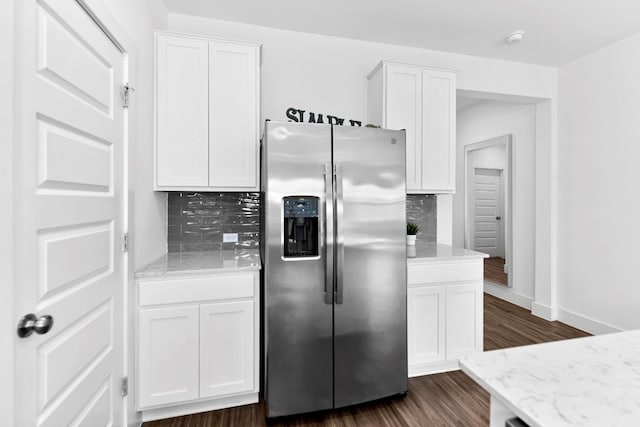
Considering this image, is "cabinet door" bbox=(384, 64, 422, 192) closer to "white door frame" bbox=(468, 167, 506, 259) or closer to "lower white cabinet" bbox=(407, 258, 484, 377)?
"lower white cabinet" bbox=(407, 258, 484, 377)

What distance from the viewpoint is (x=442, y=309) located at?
2.38 m

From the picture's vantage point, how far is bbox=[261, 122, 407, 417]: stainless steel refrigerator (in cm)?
187

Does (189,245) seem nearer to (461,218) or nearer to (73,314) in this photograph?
(73,314)

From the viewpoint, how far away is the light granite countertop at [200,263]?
1.86 metres

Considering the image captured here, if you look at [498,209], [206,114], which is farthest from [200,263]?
[498,209]

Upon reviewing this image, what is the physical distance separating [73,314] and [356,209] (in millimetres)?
1478

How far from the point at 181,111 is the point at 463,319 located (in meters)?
2.64

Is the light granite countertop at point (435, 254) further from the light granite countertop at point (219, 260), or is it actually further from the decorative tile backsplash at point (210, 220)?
the decorative tile backsplash at point (210, 220)

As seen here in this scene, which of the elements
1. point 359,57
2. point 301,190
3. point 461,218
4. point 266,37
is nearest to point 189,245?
Answer: point 301,190

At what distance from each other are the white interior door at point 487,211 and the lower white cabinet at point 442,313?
8.72ft

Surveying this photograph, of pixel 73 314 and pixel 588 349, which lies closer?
pixel 588 349

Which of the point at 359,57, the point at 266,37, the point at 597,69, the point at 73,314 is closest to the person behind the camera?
the point at 73,314

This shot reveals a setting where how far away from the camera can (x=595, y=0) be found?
92.7 inches

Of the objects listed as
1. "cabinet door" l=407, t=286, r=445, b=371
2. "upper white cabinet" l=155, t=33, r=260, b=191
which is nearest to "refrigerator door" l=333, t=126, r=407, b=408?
"cabinet door" l=407, t=286, r=445, b=371
